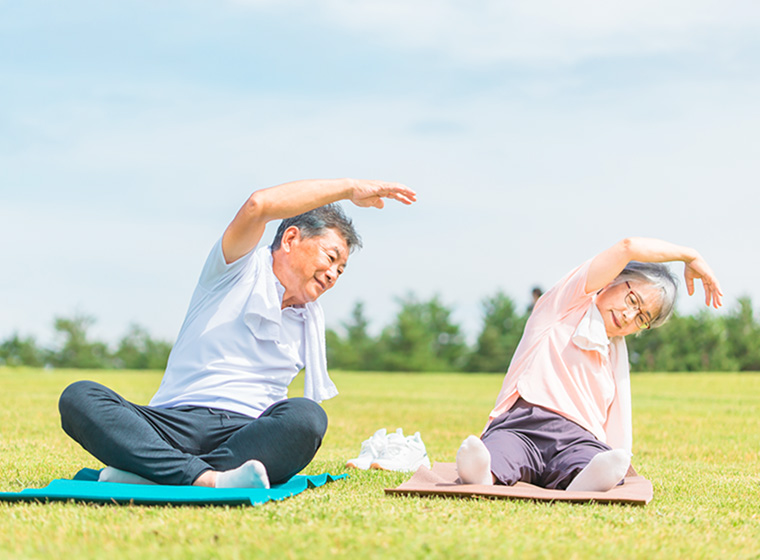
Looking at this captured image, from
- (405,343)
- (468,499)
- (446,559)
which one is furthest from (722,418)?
(405,343)

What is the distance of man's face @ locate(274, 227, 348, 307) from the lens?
3.90 m

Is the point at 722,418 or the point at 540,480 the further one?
the point at 722,418

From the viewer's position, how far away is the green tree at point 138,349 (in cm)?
3547

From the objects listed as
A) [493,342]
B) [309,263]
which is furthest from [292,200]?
[493,342]

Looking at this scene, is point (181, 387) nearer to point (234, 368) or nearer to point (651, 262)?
point (234, 368)

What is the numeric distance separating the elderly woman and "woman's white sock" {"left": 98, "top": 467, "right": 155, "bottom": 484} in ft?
5.35

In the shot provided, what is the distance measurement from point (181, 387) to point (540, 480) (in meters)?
1.85

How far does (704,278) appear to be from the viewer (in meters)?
4.44

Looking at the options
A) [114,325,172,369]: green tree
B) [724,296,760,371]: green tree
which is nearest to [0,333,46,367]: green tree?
[114,325,172,369]: green tree

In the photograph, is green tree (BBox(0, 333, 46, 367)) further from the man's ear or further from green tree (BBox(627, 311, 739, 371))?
the man's ear

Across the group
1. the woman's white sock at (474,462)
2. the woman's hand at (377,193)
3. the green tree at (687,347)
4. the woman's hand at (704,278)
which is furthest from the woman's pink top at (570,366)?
the green tree at (687,347)

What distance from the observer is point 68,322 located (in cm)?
3547

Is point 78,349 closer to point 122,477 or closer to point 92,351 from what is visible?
point 92,351

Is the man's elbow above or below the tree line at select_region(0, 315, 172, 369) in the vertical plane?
above
